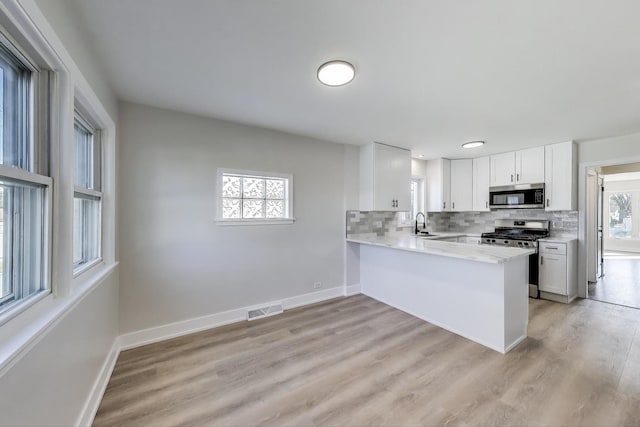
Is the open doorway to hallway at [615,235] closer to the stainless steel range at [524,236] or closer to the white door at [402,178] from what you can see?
the stainless steel range at [524,236]

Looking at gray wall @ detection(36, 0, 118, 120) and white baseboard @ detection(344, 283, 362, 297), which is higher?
gray wall @ detection(36, 0, 118, 120)

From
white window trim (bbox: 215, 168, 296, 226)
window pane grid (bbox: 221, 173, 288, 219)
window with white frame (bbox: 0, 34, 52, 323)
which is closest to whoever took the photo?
window with white frame (bbox: 0, 34, 52, 323)

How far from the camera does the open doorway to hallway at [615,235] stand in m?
3.96

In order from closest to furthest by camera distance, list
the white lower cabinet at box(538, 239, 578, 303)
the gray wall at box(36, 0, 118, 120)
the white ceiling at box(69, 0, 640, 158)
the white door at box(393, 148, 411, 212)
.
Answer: the gray wall at box(36, 0, 118, 120) < the white ceiling at box(69, 0, 640, 158) < the white lower cabinet at box(538, 239, 578, 303) < the white door at box(393, 148, 411, 212)

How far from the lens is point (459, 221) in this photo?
17.7ft

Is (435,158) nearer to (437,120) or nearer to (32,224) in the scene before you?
(437,120)

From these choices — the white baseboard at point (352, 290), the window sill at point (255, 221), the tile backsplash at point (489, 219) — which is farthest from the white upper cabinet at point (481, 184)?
the window sill at point (255, 221)

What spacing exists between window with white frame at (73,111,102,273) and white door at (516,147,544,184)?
5.48m

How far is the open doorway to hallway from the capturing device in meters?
3.96

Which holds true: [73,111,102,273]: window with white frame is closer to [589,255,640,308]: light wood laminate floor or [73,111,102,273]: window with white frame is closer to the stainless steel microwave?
the stainless steel microwave

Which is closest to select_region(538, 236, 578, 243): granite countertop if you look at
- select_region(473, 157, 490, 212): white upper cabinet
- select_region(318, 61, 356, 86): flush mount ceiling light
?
select_region(473, 157, 490, 212): white upper cabinet

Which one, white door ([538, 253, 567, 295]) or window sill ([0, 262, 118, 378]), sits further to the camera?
white door ([538, 253, 567, 295])

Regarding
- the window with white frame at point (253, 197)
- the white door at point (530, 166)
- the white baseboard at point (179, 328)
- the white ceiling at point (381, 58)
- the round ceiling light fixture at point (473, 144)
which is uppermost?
the white ceiling at point (381, 58)

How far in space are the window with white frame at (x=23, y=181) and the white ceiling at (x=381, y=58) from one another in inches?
22.0
